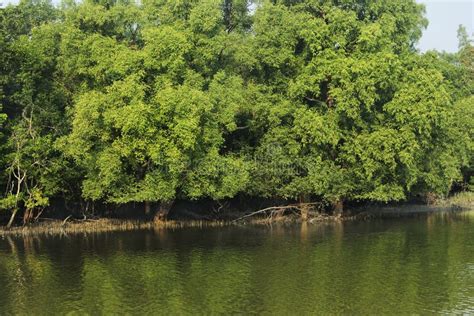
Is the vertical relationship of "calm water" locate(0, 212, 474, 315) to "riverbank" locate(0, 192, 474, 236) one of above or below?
below

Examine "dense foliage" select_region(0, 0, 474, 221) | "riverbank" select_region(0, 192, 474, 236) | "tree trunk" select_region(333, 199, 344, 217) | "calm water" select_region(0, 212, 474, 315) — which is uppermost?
"dense foliage" select_region(0, 0, 474, 221)

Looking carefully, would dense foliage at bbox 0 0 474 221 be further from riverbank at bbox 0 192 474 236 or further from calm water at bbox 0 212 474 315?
calm water at bbox 0 212 474 315

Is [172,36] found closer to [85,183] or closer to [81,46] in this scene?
[81,46]

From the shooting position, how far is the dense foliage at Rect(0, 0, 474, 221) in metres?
45.1

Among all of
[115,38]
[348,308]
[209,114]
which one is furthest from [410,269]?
[115,38]

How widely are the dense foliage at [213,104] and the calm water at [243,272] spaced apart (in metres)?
5.05

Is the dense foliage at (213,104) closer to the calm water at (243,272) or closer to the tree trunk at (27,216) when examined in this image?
the tree trunk at (27,216)

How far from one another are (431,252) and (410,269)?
5.24m

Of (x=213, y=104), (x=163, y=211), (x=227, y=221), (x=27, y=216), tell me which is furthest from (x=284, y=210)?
(x=27, y=216)

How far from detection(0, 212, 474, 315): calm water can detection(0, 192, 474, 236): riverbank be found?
2634 millimetres

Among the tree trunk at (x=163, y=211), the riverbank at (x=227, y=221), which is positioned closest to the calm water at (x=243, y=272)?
the riverbank at (x=227, y=221)

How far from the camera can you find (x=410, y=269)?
106 feet

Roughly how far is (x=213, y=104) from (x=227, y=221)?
11.0 metres

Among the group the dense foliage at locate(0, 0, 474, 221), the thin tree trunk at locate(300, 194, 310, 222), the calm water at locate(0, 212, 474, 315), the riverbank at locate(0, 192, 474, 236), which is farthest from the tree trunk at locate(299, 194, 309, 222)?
the calm water at locate(0, 212, 474, 315)
